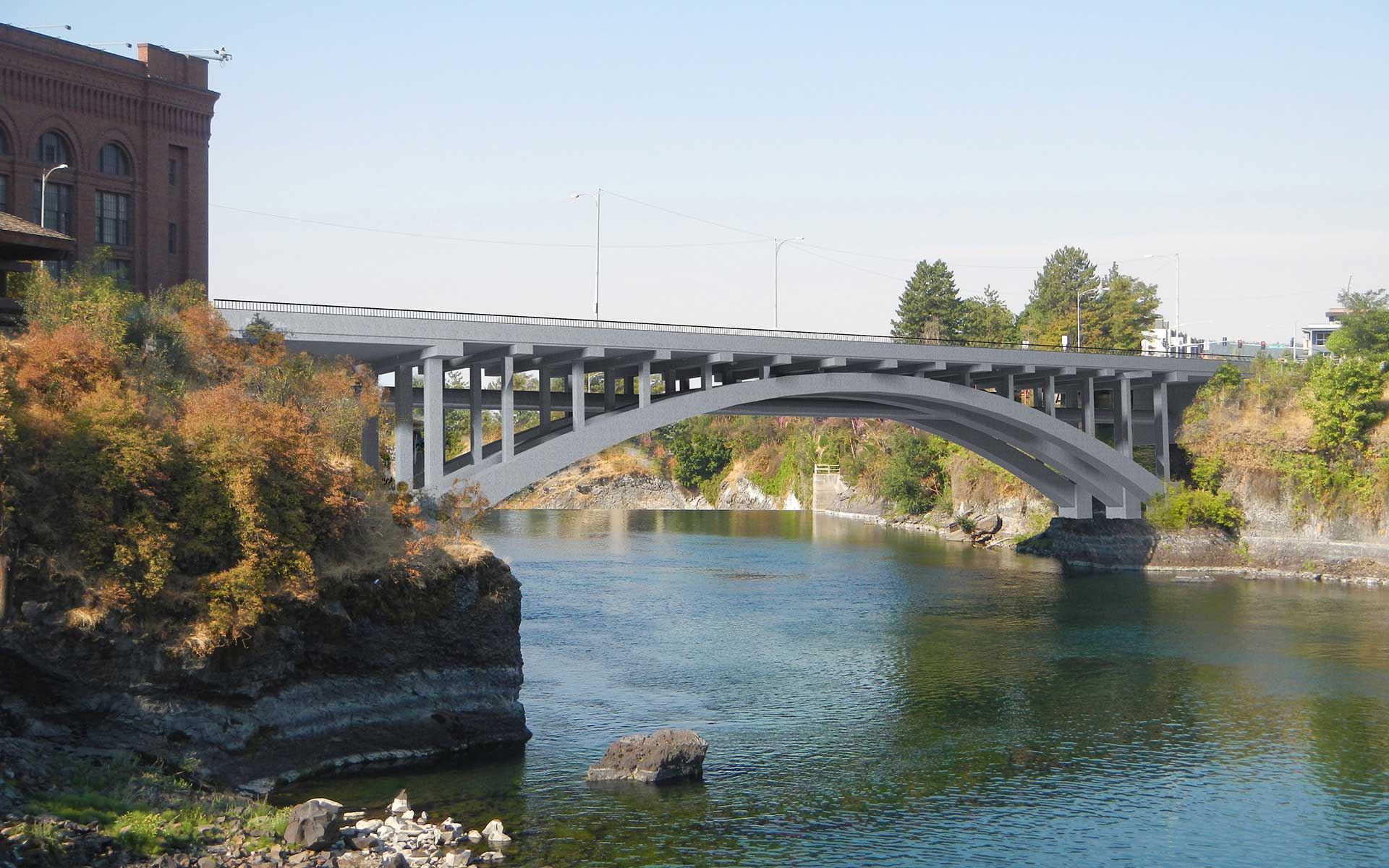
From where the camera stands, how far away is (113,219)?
4106cm

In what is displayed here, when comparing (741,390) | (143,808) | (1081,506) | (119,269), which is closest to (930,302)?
(1081,506)

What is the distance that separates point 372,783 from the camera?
24594 millimetres

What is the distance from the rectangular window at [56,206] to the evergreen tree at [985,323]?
6973 centimetres

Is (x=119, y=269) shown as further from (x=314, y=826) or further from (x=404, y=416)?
(x=314, y=826)

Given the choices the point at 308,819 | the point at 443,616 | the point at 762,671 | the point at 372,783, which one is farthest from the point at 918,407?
the point at 308,819

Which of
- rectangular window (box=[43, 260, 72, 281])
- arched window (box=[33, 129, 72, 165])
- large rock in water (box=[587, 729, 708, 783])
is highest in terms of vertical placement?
arched window (box=[33, 129, 72, 165])

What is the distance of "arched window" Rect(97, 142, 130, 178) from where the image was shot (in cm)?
4094

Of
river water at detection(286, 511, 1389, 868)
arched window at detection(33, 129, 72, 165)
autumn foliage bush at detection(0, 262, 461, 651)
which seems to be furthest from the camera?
arched window at detection(33, 129, 72, 165)

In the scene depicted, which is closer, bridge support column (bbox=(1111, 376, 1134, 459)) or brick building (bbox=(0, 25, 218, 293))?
brick building (bbox=(0, 25, 218, 293))

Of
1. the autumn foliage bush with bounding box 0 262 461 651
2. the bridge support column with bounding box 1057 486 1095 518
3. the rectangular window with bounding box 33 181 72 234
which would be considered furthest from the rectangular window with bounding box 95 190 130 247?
the bridge support column with bounding box 1057 486 1095 518

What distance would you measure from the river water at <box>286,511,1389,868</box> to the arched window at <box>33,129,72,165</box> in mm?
20284

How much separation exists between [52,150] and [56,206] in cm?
172

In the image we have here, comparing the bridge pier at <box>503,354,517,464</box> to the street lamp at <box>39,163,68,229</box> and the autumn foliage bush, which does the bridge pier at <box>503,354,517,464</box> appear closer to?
the autumn foliage bush

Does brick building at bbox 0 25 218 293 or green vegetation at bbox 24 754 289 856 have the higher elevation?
brick building at bbox 0 25 218 293
